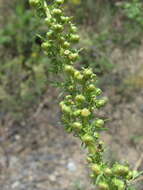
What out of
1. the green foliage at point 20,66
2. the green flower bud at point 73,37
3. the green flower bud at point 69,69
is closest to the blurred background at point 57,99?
the green foliage at point 20,66

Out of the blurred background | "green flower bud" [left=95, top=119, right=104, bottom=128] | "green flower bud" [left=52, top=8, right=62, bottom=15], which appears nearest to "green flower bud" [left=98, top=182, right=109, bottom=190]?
"green flower bud" [left=95, top=119, right=104, bottom=128]

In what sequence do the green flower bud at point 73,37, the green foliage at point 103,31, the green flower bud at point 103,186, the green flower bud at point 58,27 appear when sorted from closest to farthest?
the green flower bud at point 103,186 < the green flower bud at point 58,27 < the green flower bud at point 73,37 < the green foliage at point 103,31

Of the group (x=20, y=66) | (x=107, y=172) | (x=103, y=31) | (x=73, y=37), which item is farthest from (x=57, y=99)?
(x=107, y=172)

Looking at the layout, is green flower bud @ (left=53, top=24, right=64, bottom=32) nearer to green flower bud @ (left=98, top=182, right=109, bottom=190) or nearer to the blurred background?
green flower bud @ (left=98, top=182, right=109, bottom=190)

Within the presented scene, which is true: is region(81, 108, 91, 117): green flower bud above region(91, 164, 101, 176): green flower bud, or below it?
above

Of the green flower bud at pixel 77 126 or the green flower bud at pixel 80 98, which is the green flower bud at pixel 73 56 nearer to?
the green flower bud at pixel 80 98
